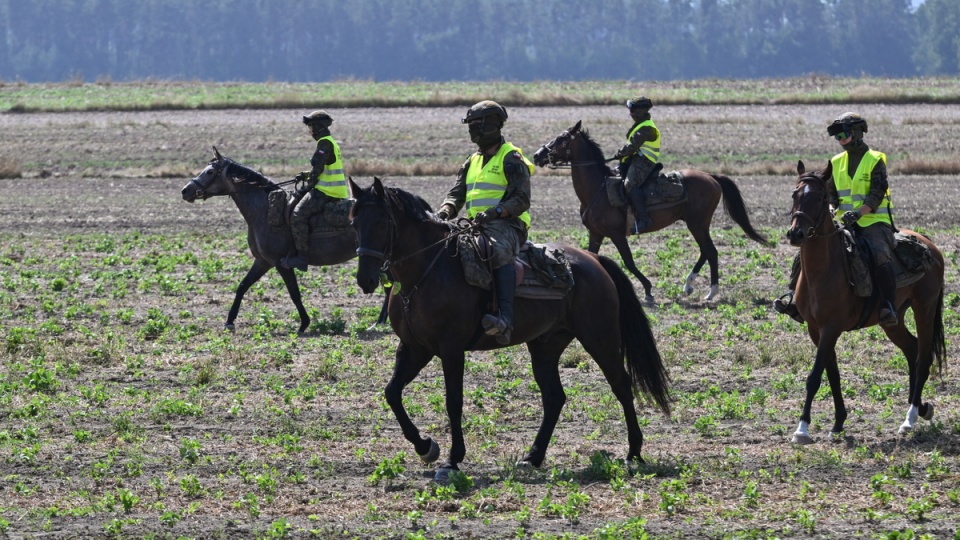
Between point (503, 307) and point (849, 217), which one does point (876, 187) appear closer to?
point (849, 217)

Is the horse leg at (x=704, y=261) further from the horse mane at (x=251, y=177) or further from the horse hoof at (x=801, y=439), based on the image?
the horse hoof at (x=801, y=439)

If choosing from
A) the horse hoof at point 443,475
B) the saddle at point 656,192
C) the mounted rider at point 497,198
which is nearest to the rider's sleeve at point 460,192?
the mounted rider at point 497,198

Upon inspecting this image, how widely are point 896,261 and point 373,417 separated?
490 centimetres

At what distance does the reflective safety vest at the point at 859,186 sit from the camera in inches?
467

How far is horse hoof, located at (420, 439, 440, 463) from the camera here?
1041cm

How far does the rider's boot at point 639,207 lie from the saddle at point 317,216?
14.7 feet

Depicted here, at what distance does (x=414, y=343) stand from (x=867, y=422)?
14.2ft

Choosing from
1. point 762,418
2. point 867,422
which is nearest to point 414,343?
point 762,418

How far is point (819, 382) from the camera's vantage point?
37.4 ft

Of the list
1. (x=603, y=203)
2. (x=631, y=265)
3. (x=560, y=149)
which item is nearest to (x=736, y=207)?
(x=603, y=203)

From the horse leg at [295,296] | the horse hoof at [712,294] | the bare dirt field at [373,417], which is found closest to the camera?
the bare dirt field at [373,417]

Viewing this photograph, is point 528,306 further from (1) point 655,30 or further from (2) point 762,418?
(1) point 655,30

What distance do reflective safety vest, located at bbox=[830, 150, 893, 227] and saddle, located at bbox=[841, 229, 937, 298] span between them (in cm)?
24

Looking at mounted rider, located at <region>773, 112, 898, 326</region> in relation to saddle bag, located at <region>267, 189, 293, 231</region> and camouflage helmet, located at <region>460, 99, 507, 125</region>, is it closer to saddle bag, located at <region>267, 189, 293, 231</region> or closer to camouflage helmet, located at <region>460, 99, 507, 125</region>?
camouflage helmet, located at <region>460, 99, 507, 125</region>
